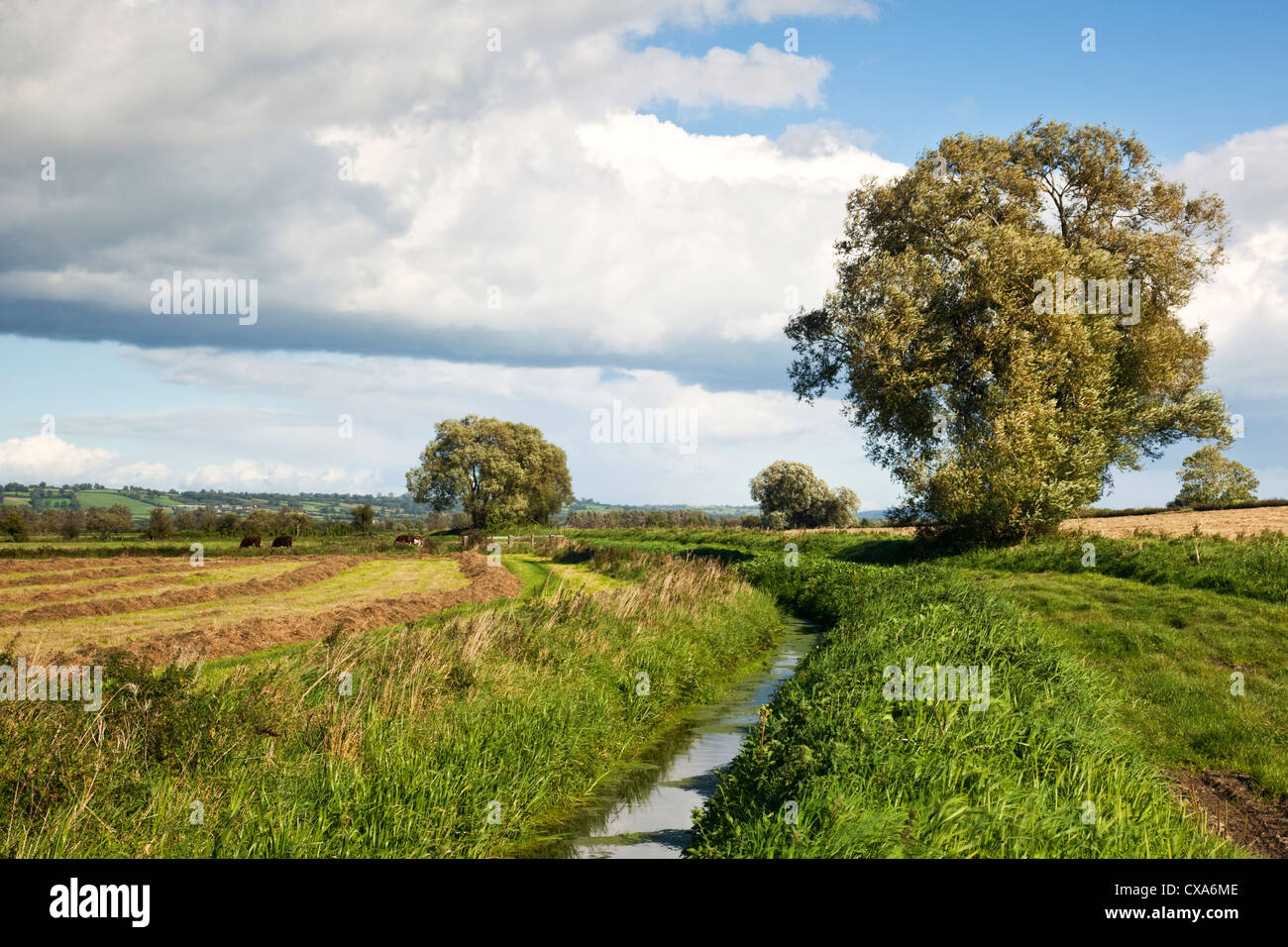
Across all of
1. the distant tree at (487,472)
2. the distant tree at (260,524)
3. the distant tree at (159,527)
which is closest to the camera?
the distant tree at (159,527)

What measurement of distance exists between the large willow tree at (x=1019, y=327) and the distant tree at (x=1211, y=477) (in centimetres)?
2565

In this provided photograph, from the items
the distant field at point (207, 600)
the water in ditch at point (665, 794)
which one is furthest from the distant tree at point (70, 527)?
the water in ditch at point (665, 794)

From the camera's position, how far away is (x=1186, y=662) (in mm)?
16609

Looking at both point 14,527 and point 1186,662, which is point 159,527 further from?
point 1186,662

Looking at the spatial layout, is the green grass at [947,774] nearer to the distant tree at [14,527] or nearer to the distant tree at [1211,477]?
the distant tree at [1211,477]

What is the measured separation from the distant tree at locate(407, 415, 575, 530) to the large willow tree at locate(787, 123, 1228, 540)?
215 feet

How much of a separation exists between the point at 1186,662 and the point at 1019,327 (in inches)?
873

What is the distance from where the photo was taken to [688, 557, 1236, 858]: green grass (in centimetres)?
770

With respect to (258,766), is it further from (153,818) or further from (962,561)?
(962,561)

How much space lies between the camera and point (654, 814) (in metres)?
11.8

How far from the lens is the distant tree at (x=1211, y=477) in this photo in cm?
6222

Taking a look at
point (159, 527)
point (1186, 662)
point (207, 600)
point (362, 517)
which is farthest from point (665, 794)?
point (362, 517)
